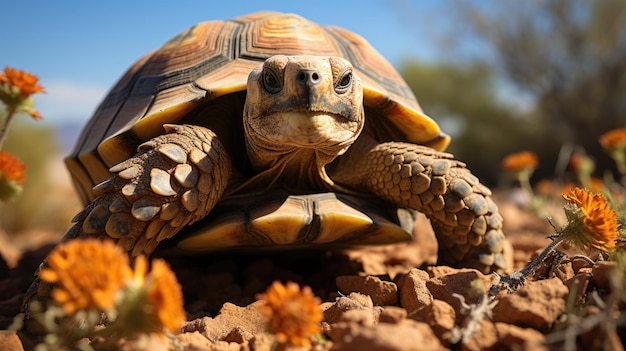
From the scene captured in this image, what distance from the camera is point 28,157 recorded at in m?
8.63

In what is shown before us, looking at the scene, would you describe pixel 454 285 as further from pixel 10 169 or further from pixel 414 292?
pixel 10 169

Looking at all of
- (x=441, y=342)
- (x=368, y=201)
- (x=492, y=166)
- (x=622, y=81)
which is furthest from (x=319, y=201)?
(x=492, y=166)

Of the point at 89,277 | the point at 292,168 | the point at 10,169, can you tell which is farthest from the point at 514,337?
the point at 10,169

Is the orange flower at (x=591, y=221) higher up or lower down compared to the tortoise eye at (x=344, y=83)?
lower down

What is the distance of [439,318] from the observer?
1350 mm

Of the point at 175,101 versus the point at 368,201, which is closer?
the point at 175,101

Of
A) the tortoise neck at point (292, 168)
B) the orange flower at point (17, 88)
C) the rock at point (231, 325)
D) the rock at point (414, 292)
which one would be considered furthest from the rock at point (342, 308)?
the orange flower at point (17, 88)

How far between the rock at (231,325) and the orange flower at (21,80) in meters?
1.40

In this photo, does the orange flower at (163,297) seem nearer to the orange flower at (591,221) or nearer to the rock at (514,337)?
the rock at (514,337)

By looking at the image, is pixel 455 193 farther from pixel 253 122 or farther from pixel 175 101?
pixel 175 101

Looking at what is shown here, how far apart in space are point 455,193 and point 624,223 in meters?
0.70

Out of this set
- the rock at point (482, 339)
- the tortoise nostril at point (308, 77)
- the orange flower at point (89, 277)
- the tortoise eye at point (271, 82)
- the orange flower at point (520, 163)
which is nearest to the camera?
the orange flower at point (89, 277)

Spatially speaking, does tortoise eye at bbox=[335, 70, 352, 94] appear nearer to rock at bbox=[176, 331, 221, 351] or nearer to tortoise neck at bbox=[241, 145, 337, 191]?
tortoise neck at bbox=[241, 145, 337, 191]

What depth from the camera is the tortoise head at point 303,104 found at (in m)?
1.85
